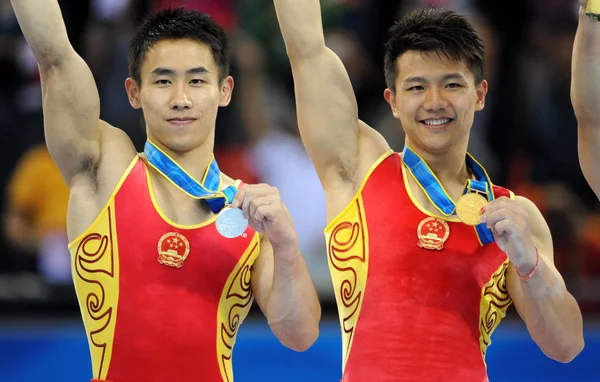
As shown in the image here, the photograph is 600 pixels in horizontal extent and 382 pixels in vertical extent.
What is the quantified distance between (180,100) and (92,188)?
0.46 meters

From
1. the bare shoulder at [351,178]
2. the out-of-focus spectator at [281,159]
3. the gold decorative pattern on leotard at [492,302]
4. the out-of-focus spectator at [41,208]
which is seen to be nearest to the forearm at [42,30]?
the bare shoulder at [351,178]

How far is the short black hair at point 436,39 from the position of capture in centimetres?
430

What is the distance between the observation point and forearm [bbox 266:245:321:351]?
414 cm

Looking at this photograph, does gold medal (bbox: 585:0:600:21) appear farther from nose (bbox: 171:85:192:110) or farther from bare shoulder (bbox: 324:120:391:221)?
nose (bbox: 171:85:192:110)

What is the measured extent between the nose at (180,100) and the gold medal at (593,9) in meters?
1.48

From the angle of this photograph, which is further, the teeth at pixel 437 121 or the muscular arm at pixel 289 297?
the teeth at pixel 437 121

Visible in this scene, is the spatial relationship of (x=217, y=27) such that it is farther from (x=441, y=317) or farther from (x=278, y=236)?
(x=441, y=317)

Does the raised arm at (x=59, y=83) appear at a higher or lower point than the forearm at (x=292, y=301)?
higher

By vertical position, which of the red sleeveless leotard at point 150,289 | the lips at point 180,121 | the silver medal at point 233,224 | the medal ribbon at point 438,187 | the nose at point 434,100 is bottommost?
the red sleeveless leotard at point 150,289

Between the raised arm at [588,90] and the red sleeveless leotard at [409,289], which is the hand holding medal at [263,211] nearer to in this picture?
the red sleeveless leotard at [409,289]

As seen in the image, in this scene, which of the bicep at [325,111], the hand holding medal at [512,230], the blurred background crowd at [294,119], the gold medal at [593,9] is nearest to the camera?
the hand holding medal at [512,230]

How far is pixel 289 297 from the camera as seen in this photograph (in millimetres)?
4180

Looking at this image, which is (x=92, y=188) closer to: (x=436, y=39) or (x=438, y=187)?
(x=438, y=187)

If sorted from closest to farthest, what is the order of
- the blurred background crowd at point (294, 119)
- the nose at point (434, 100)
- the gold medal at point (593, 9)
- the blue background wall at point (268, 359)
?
the gold medal at point (593, 9), the nose at point (434, 100), the blue background wall at point (268, 359), the blurred background crowd at point (294, 119)
